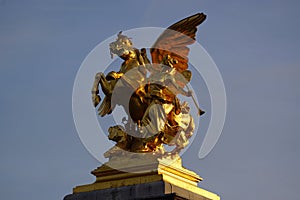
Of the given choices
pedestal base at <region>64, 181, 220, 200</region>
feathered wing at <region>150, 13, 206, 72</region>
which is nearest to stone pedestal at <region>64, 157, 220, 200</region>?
pedestal base at <region>64, 181, 220, 200</region>

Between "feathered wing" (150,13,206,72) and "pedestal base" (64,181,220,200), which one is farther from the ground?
"feathered wing" (150,13,206,72)

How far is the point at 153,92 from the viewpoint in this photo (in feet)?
86.3

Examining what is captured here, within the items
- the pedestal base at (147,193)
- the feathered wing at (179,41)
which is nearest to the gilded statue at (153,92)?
the feathered wing at (179,41)

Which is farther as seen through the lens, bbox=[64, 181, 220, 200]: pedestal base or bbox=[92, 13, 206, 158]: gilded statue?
bbox=[92, 13, 206, 158]: gilded statue

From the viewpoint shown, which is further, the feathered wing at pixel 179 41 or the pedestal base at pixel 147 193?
the feathered wing at pixel 179 41

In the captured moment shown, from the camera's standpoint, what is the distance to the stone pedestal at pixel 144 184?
24578 mm

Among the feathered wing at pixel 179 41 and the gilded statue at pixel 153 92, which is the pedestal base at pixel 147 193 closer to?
the gilded statue at pixel 153 92

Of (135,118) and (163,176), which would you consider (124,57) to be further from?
(163,176)

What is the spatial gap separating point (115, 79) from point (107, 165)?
2478 mm

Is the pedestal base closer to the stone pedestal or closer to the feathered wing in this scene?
the stone pedestal

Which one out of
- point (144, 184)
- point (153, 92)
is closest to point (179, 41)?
point (153, 92)

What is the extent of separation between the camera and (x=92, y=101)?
88.4 feet

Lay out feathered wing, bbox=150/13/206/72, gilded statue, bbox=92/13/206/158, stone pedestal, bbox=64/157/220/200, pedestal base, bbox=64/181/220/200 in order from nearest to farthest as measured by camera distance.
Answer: pedestal base, bbox=64/181/220/200 → stone pedestal, bbox=64/157/220/200 → gilded statue, bbox=92/13/206/158 → feathered wing, bbox=150/13/206/72

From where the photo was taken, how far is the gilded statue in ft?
85.5
